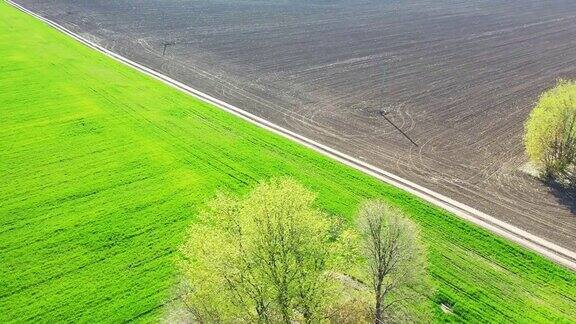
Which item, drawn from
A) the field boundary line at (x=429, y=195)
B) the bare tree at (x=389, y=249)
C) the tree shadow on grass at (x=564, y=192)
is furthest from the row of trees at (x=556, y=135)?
the bare tree at (x=389, y=249)

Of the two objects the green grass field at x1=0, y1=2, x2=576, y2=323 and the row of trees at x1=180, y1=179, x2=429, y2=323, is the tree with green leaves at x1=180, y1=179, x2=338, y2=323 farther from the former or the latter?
the green grass field at x1=0, y1=2, x2=576, y2=323

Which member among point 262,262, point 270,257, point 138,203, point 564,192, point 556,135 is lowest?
point 138,203

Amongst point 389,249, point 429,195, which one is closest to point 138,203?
point 389,249

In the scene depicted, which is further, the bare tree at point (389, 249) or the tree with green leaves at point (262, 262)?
the bare tree at point (389, 249)

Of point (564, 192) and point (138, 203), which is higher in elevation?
point (564, 192)

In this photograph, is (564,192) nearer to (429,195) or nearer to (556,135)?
(556,135)

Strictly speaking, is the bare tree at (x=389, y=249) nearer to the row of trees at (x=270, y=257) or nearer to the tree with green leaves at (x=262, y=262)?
the row of trees at (x=270, y=257)

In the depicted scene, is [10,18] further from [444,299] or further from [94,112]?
[444,299]
